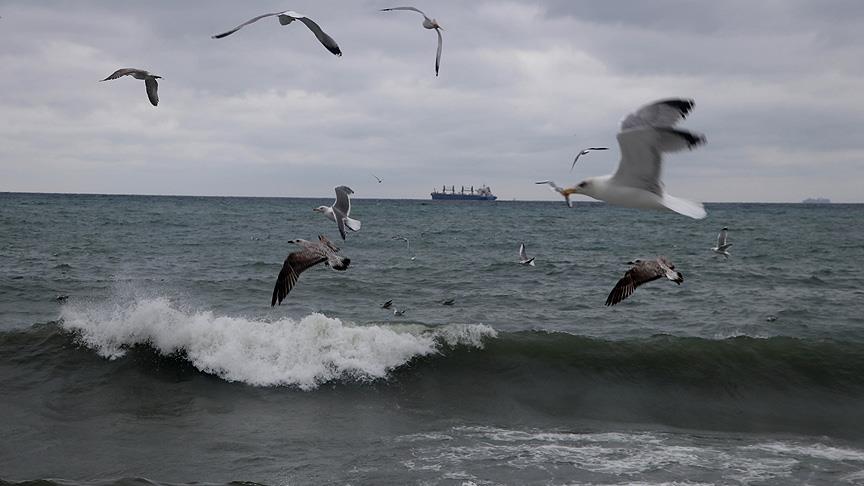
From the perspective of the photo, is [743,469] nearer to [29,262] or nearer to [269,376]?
[269,376]

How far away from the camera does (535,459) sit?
29.9ft

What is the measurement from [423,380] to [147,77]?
6.26m

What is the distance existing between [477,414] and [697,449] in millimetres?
3094

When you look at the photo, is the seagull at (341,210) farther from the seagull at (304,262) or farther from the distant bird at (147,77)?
the distant bird at (147,77)

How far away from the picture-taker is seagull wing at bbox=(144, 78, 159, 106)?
1000 centimetres

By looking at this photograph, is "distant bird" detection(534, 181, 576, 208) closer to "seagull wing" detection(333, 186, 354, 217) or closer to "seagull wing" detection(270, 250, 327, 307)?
"seagull wing" detection(270, 250, 327, 307)

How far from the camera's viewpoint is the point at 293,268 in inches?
360

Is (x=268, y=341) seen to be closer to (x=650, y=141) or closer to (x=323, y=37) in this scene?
(x=323, y=37)

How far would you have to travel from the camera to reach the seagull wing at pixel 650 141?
664 centimetres

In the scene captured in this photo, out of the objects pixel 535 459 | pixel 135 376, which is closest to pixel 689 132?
pixel 535 459

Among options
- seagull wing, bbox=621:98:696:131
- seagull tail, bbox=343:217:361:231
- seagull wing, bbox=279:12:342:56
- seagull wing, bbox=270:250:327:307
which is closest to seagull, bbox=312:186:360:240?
seagull tail, bbox=343:217:361:231

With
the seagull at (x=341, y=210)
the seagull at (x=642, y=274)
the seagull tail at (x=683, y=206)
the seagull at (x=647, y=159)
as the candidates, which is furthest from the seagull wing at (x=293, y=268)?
the seagull tail at (x=683, y=206)

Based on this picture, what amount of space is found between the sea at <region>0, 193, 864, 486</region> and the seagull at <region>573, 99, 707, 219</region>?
3.07 meters

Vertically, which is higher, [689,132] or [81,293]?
[689,132]
